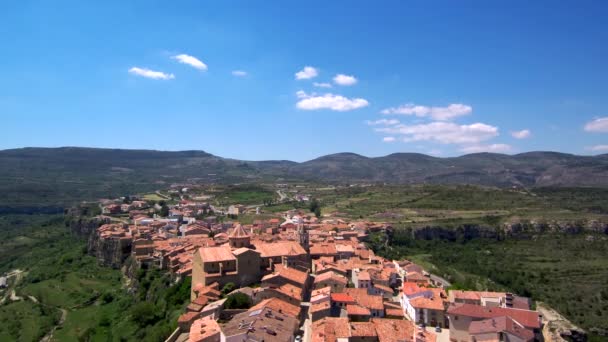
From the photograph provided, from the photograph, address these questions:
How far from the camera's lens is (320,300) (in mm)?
31453

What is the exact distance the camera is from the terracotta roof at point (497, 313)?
29578 mm

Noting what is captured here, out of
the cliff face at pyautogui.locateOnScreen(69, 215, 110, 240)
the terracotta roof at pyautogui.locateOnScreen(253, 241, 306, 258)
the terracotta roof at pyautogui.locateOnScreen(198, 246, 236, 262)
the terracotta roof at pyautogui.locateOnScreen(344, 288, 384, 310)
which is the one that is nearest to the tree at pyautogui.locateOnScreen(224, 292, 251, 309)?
the terracotta roof at pyautogui.locateOnScreen(198, 246, 236, 262)

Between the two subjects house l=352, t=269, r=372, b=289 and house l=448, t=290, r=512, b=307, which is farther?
house l=352, t=269, r=372, b=289

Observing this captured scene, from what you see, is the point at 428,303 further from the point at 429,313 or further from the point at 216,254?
the point at 216,254

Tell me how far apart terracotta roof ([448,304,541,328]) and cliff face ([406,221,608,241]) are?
5159cm

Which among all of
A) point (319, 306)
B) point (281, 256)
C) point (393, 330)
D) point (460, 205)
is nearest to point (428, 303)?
point (393, 330)

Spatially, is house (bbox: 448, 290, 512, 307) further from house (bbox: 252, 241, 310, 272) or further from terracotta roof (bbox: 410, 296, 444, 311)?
house (bbox: 252, 241, 310, 272)

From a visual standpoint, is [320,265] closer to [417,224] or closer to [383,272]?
[383,272]

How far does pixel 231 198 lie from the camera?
404 feet

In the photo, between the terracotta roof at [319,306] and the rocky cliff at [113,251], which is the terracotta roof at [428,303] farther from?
the rocky cliff at [113,251]

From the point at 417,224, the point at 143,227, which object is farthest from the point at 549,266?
the point at 143,227

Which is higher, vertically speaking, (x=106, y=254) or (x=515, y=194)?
(x=515, y=194)

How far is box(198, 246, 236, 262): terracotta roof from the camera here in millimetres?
35156

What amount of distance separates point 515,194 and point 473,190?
1203cm
